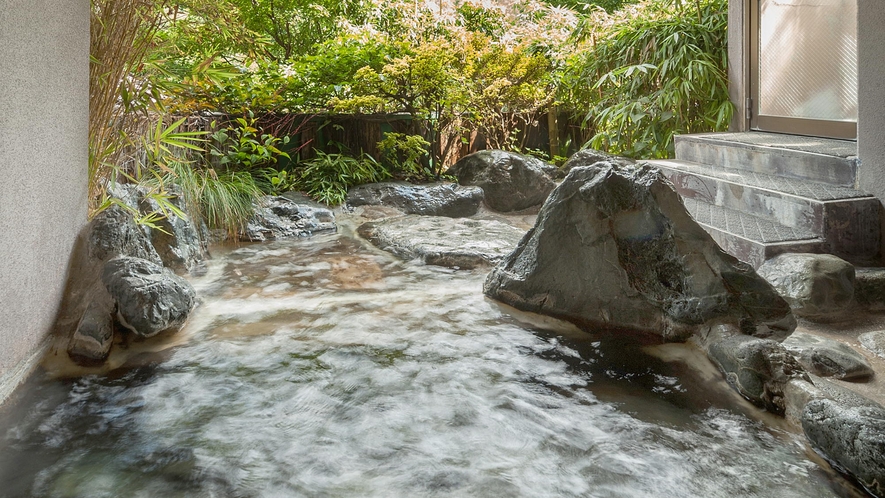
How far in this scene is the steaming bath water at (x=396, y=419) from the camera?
2.27 m

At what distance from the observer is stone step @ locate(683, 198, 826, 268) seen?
160 inches

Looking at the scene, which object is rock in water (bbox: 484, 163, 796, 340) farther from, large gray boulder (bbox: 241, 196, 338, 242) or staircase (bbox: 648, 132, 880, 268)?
large gray boulder (bbox: 241, 196, 338, 242)

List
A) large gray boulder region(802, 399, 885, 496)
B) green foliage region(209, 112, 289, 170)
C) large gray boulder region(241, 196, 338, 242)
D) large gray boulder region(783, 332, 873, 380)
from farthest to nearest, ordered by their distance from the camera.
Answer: green foliage region(209, 112, 289, 170) → large gray boulder region(241, 196, 338, 242) → large gray boulder region(783, 332, 873, 380) → large gray boulder region(802, 399, 885, 496)

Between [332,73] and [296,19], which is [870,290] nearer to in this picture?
[332,73]

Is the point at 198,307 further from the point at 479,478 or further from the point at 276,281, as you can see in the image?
the point at 479,478

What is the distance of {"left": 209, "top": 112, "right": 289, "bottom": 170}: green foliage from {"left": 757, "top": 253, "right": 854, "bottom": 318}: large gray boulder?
4709 mm

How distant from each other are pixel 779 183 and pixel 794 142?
2.55 feet

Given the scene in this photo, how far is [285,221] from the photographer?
6355mm

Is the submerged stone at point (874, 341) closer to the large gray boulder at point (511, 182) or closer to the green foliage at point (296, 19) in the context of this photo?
the large gray boulder at point (511, 182)

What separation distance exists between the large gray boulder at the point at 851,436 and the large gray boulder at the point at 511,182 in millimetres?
5190

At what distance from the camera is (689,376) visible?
10.1 feet

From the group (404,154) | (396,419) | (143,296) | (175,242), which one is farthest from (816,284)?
(404,154)

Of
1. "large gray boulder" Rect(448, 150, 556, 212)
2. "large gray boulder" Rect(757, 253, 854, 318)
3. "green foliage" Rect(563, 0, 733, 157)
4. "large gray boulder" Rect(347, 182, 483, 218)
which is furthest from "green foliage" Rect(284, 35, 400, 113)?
"large gray boulder" Rect(757, 253, 854, 318)

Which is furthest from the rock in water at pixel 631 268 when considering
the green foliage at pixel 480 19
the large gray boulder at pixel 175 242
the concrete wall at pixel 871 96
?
the green foliage at pixel 480 19
